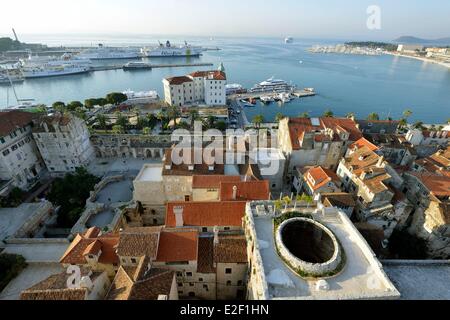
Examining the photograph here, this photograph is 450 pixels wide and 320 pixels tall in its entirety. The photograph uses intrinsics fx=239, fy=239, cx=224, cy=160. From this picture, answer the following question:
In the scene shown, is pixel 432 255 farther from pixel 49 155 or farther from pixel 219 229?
pixel 49 155

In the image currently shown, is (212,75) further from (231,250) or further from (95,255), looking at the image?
(95,255)

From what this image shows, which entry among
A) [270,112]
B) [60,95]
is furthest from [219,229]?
[60,95]

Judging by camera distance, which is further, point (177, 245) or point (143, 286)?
point (177, 245)

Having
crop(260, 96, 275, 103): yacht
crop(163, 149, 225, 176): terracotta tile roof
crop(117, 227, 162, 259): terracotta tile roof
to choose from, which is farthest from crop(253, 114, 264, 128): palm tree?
crop(117, 227, 162, 259): terracotta tile roof

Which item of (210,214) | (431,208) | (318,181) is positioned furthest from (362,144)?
(210,214)

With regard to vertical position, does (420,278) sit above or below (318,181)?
above

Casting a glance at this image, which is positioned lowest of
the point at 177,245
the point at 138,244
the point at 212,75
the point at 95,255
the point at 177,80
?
the point at 95,255
